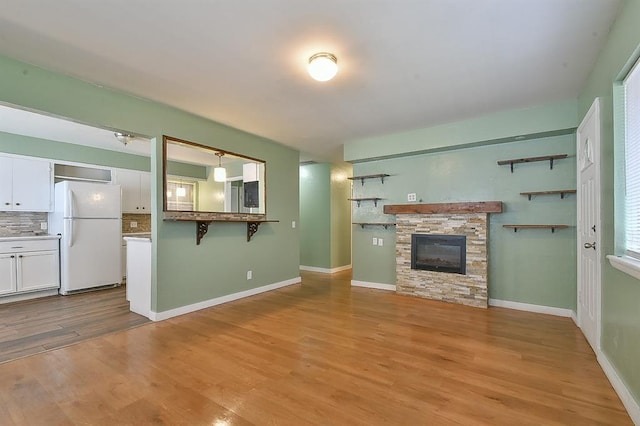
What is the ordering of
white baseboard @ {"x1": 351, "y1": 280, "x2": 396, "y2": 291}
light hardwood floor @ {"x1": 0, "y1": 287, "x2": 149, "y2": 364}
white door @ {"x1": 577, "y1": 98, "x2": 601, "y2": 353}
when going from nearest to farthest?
1. white door @ {"x1": 577, "y1": 98, "x2": 601, "y2": 353}
2. light hardwood floor @ {"x1": 0, "y1": 287, "x2": 149, "y2": 364}
3. white baseboard @ {"x1": 351, "y1": 280, "x2": 396, "y2": 291}

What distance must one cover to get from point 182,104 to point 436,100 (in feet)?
9.82

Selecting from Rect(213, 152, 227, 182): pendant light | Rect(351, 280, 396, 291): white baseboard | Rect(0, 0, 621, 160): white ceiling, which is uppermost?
Rect(0, 0, 621, 160): white ceiling

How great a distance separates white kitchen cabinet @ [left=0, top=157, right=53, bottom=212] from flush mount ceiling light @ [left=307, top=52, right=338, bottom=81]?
197 inches

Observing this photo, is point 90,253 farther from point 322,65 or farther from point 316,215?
point 322,65

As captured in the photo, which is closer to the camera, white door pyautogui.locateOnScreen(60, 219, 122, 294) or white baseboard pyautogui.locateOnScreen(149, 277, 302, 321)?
white baseboard pyautogui.locateOnScreen(149, 277, 302, 321)

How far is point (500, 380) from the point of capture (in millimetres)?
2172

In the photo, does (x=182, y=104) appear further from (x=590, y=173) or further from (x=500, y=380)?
(x=590, y=173)

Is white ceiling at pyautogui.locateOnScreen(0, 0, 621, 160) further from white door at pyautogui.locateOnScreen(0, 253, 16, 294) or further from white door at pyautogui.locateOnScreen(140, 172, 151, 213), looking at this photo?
white door at pyautogui.locateOnScreen(0, 253, 16, 294)

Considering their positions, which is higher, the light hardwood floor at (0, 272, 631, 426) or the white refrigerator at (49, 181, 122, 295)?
the white refrigerator at (49, 181, 122, 295)

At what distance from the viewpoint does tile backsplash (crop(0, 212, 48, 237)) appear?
467 cm

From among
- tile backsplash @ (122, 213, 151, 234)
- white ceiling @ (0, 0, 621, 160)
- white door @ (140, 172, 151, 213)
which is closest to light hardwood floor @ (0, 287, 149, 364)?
tile backsplash @ (122, 213, 151, 234)

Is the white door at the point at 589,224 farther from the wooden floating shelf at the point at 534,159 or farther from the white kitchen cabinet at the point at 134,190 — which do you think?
the white kitchen cabinet at the point at 134,190

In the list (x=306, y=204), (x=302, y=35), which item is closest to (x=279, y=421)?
(x=302, y=35)

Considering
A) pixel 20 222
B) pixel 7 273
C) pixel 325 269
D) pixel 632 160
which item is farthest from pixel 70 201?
pixel 632 160
